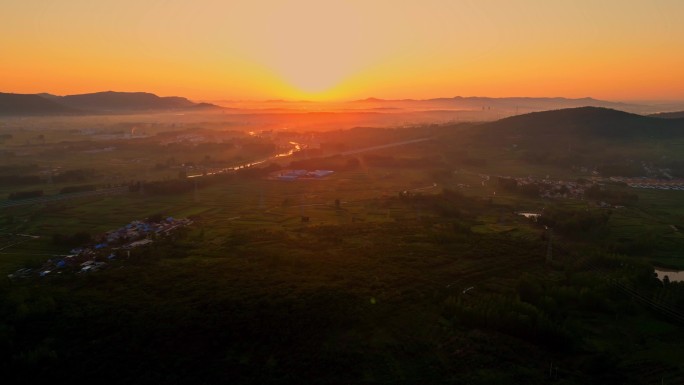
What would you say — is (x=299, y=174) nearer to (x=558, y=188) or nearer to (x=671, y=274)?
(x=558, y=188)

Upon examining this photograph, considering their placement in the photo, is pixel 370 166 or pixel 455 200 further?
pixel 370 166

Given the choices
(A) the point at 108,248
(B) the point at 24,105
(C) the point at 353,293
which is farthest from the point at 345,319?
(B) the point at 24,105

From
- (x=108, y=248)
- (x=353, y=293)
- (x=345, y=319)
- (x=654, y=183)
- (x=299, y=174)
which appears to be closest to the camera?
(x=345, y=319)

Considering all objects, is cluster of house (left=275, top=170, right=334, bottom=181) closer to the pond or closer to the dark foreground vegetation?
the dark foreground vegetation

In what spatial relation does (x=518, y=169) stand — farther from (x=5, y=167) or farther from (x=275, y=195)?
(x=5, y=167)

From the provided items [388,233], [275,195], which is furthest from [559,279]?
[275,195]

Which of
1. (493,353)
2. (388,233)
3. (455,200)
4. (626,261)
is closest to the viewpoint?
(493,353)
